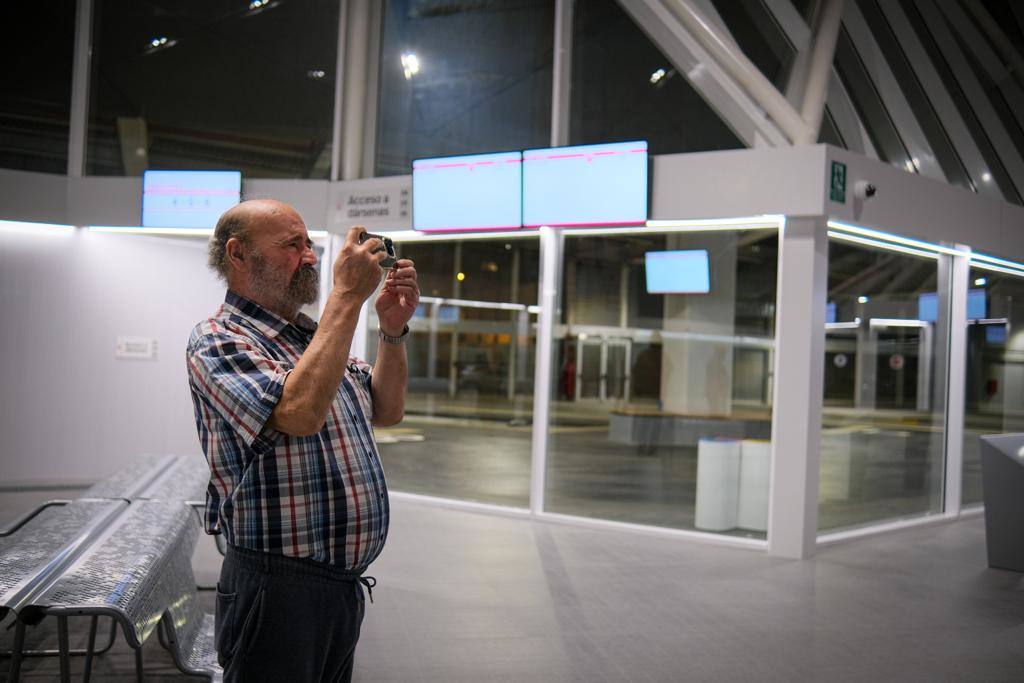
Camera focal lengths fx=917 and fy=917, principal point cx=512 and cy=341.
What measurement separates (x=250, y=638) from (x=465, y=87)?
24.8ft

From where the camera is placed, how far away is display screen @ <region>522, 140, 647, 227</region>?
6844 millimetres

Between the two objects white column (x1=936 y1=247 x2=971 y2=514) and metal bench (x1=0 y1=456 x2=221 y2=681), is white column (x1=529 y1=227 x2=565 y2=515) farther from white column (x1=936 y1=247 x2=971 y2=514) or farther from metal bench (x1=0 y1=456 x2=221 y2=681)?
white column (x1=936 y1=247 x2=971 y2=514)

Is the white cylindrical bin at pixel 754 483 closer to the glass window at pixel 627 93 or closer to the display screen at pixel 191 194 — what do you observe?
the glass window at pixel 627 93

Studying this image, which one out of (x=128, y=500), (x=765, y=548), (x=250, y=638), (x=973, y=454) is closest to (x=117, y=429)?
(x=128, y=500)

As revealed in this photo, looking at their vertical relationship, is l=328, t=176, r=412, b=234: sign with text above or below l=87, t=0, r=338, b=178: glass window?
below

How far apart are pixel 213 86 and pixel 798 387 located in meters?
6.37

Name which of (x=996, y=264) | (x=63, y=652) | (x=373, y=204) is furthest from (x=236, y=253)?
(x=996, y=264)

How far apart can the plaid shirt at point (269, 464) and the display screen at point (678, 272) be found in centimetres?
545

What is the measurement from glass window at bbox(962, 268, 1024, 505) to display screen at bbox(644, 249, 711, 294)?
3.14 metres

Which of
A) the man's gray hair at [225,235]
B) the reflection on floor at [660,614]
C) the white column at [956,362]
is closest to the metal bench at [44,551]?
the reflection on floor at [660,614]

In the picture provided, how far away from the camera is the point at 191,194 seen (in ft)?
27.6

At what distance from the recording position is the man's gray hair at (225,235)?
6.29ft

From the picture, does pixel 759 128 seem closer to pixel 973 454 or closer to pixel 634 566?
pixel 634 566

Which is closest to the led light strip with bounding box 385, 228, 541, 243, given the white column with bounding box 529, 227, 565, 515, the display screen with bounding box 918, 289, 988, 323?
the white column with bounding box 529, 227, 565, 515
